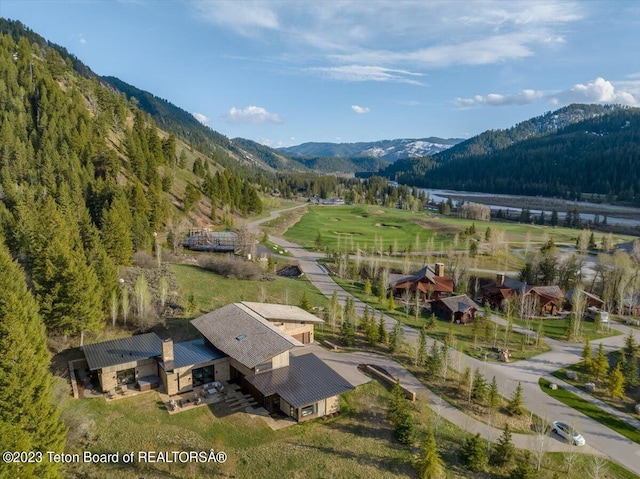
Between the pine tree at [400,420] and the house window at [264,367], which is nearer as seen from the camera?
the pine tree at [400,420]

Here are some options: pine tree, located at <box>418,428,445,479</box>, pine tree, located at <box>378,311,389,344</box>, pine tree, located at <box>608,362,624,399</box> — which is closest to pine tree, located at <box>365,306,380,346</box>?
pine tree, located at <box>378,311,389,344</box>

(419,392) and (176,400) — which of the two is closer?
(176,400)

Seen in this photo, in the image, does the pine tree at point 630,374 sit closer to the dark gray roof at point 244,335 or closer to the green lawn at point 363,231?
the dark gray roof at point 244,335

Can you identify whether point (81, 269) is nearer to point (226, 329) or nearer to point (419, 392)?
point (226, 329)

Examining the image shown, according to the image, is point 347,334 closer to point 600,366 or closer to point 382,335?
point 382,335

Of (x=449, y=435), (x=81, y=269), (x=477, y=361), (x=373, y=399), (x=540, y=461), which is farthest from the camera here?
(x=477, y=361)

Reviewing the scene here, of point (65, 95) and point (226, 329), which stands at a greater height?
point (65, 95)

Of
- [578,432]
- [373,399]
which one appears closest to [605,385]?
[578,432]

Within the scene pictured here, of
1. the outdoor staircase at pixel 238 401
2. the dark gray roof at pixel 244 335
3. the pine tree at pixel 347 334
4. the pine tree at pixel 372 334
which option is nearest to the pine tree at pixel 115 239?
the dark gray roof at pixel 244 335
